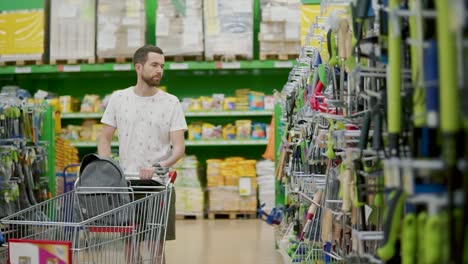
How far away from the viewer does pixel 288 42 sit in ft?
33.9

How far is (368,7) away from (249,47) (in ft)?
25.0

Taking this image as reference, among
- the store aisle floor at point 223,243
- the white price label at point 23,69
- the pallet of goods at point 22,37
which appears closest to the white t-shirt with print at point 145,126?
the store aisle floor at point 223,243

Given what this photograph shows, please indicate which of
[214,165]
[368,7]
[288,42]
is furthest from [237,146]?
[368,7]

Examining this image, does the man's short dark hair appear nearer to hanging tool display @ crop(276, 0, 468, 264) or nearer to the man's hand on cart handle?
the man's hand on cart handle

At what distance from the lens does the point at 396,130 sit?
7.40ft

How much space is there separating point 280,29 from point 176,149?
19.7 feet

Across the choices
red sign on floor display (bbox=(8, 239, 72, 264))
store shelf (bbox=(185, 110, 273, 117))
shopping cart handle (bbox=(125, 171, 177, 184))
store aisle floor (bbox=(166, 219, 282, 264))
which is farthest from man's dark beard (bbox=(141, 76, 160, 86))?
store shelf (bbox=(185, 110, 273, 117))

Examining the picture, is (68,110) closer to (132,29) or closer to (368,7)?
(132,29)

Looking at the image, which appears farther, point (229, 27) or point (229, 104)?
point (229, 104)

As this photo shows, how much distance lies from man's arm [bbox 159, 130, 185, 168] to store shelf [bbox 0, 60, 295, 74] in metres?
5.91

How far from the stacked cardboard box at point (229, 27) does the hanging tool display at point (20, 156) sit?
2767mm

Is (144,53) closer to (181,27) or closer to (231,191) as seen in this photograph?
(181,27)

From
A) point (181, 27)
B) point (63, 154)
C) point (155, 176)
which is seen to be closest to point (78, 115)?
point (63, 154)

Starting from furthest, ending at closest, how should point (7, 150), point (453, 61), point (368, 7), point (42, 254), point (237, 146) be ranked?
point (237, 146) → point (7, 150) → point (42, 254) → point (368, 7) → point (453, 61)
